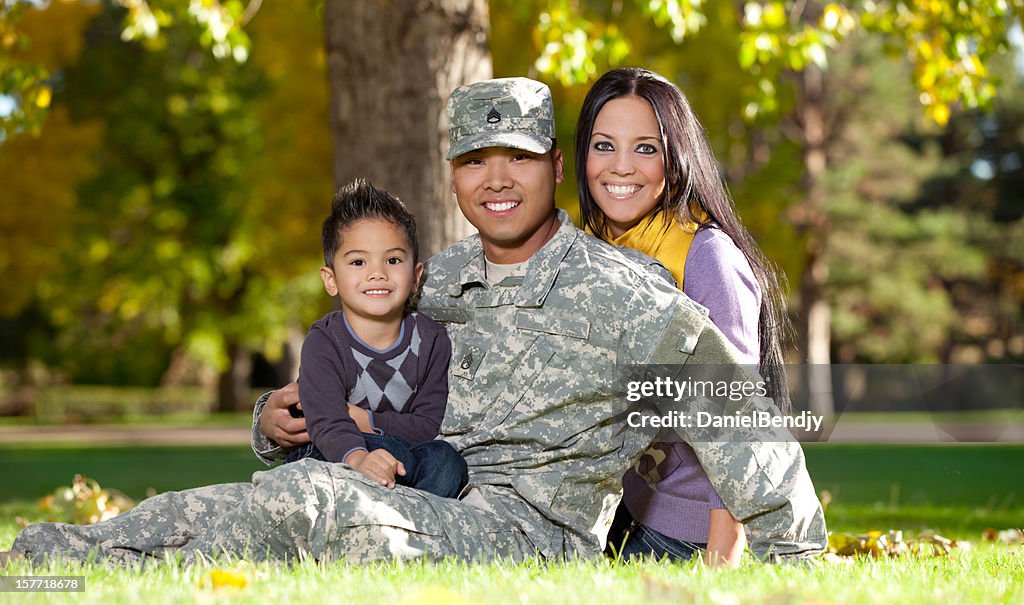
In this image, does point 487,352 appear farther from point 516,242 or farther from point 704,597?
point 704,597

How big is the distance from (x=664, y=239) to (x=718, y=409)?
721 millimetres

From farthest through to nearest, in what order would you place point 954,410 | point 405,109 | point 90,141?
point 90,141 → point 405,109 → point 954,410

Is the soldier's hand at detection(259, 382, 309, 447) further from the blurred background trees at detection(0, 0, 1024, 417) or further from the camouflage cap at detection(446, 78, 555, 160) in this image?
the blurred background trees at detection(0, 0, 1024, 417)

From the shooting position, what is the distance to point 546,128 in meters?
4.30

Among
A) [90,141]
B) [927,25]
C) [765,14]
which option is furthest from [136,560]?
[90,141]

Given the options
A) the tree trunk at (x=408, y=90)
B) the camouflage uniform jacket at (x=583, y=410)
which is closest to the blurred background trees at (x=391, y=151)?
the tree trunk at (x=408, y=90)

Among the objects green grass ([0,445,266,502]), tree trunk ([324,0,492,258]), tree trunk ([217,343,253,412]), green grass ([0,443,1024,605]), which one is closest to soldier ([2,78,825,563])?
green grass ([0,443,1024,605])

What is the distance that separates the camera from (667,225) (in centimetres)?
437

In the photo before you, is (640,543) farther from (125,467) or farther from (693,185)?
(125,467)

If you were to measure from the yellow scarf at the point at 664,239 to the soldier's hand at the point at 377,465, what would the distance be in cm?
120

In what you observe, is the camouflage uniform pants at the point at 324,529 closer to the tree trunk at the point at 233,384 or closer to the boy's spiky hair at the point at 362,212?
the boy's spiky hair at the point at 362,212

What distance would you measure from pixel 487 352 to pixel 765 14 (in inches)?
189

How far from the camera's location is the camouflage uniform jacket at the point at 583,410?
3.95 m

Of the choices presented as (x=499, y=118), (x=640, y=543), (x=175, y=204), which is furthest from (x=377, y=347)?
(x=175, y=204)
